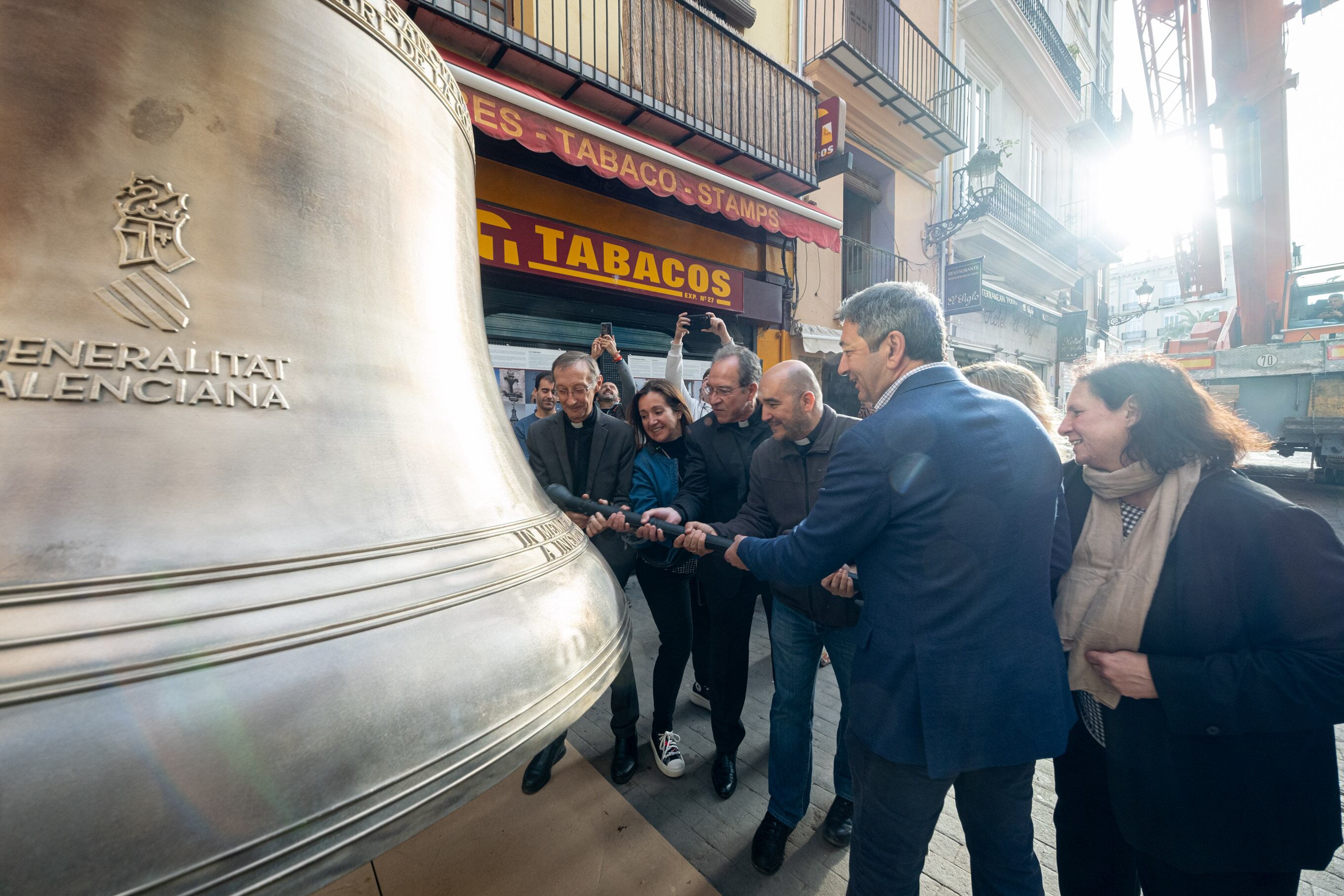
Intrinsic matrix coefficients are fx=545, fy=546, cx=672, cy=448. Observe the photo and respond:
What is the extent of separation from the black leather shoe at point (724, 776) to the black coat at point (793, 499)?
780 millimetres

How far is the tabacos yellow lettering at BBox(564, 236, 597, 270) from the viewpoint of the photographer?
463 centimetres

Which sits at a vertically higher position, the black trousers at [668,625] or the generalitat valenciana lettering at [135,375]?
the generalitat valenciana lettering at [135,375]

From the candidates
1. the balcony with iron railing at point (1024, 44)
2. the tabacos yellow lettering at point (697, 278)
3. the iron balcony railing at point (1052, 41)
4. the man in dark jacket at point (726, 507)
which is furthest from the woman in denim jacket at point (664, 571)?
the iron balcony railing at point (1052, 41)

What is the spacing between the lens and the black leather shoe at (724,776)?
7.06 ft

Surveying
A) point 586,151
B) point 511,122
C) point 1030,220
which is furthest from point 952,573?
point 1030,220

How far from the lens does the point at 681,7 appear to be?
491cm

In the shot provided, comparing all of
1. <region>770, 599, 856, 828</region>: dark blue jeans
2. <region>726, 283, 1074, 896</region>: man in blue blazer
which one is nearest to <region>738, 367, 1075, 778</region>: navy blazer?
<region>726, 283, 1074, 896</region>: man in blue blazer

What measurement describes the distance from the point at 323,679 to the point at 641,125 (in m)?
5.48

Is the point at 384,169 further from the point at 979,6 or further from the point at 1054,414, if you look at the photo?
the point at 979,6

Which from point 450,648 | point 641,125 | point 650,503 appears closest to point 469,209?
point 450,648

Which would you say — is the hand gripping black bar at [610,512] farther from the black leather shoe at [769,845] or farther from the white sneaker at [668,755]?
the white sneaker at [668,755]

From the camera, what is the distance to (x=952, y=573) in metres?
1.20

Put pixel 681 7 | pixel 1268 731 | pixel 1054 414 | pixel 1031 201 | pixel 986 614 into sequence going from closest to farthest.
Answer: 1. pixel 1268 731
2. pixel 986 614
3. pixel 1054 414
4. pixel 681 7
5. pixel 1031 201

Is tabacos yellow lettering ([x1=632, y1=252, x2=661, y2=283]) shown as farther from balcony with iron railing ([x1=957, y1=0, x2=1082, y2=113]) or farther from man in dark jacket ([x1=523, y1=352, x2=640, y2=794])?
balcony with iron railing ([x1=957, y1=0, x2=1082, y2=113])
